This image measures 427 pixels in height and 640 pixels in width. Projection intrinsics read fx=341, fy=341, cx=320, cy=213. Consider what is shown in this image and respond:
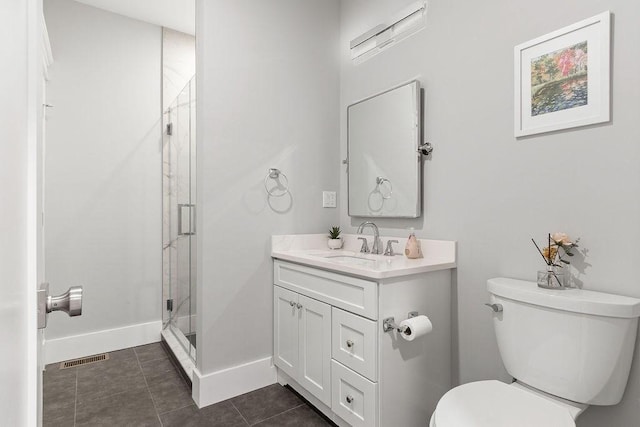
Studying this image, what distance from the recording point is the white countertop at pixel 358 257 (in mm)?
1501

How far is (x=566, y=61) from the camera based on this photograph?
1.34m

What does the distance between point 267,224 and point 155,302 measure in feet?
4.74

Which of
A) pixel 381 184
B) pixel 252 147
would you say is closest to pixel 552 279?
pixel 381 184

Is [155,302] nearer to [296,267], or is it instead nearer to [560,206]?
[296,267]

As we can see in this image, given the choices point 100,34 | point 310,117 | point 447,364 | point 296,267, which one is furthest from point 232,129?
point 447,364

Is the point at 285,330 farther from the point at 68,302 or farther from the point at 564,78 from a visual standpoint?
the point at 564,78

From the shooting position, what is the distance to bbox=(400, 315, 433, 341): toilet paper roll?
1367 millimetres

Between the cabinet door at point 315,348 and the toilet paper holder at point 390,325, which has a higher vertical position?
the toilet paper holder at point 390,325

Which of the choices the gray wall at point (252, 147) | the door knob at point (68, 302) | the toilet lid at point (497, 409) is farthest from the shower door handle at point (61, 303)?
the gray wall at point (252, 147)

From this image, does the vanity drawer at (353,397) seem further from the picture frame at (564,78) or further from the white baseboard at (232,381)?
the picture frame at (564,78)

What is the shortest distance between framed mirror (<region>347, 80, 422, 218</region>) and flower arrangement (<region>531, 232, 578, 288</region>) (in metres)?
0.67

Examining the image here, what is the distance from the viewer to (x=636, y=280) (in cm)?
118

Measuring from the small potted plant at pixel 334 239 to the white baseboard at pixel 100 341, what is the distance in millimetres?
1683

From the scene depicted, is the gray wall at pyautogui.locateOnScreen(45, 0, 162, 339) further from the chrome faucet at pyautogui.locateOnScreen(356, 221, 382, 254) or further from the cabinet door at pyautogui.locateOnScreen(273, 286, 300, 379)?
the chrome faucet at pyautogui.locateOnScreen(356, 221, 382, 254)
